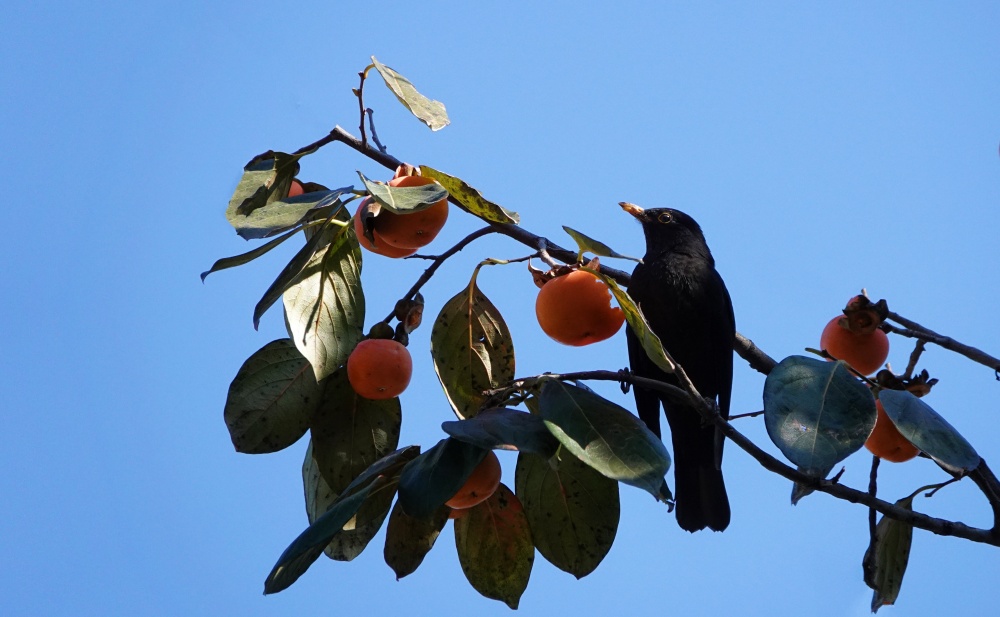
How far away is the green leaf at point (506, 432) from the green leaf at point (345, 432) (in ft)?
1.99

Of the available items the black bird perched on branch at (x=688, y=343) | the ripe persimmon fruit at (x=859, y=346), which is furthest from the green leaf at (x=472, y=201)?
the black bird perched on branch at (x=688, y=343)

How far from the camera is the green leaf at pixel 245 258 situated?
2.18m

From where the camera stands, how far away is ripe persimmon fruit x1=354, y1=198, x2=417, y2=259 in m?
2.44

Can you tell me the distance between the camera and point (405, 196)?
7.07 feet

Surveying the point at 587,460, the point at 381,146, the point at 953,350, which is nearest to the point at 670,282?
the point at 953,350

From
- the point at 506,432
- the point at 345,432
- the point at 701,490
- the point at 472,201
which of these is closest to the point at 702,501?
the point at 701,490

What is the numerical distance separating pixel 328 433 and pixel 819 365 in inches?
50.6

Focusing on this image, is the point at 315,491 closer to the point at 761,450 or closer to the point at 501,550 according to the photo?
the point at 501,550

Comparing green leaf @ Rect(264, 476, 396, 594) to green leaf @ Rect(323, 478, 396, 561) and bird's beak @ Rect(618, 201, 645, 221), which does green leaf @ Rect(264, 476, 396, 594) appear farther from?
bird's beak @ Rect(618, 201, 645, 221)

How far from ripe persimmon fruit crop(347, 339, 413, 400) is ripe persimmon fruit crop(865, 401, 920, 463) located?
125 cm

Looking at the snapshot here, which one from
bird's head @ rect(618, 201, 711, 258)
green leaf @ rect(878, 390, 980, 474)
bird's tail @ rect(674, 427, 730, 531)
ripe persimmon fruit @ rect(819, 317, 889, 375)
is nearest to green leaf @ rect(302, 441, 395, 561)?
green leaf @ rect(878, 390, 980, 474)

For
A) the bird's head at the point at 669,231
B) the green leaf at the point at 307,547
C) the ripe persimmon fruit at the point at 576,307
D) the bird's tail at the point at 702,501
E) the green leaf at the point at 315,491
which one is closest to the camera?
the green leaf at the point at 307,547

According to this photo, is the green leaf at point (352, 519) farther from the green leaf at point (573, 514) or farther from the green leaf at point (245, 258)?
the green leaf at point (245, 258)

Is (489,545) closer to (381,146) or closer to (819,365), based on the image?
(819,365)
